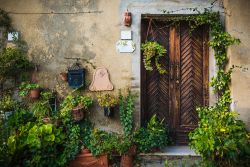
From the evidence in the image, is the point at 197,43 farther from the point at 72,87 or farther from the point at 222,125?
the point at 72,87

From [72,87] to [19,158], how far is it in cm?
186

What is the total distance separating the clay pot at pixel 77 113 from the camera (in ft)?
25.2

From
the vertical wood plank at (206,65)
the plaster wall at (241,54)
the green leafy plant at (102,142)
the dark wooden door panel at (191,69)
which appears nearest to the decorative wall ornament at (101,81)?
the green leafy plant at (102,142)

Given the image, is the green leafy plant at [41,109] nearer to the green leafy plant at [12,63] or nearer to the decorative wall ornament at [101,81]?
the green leafy plant at [12,63]

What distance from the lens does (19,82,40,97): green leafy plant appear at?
7.89 m

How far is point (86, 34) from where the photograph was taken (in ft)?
26.3

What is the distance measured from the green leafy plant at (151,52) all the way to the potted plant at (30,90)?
7.63 feet

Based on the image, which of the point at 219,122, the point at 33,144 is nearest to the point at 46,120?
the point at 33,144

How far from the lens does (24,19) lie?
806 centimetres

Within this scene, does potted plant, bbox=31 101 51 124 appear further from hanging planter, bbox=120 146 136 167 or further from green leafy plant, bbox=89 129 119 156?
hanging planter, bbox=120 146 136 167

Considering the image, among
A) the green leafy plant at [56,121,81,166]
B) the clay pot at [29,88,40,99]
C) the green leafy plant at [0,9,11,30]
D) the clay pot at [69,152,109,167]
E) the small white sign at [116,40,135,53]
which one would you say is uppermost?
the green leafy plant at [0,9,11,30]

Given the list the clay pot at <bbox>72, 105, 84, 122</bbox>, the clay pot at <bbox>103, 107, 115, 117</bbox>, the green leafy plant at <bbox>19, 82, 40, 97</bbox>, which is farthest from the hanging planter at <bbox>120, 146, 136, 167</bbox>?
the green leafy plant at <bbox>19, 82, 40, 97</bbox>

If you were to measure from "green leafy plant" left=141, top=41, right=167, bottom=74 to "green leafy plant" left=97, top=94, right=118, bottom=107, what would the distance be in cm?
98

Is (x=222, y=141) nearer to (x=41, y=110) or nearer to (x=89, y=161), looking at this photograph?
(x=89, y=161)
